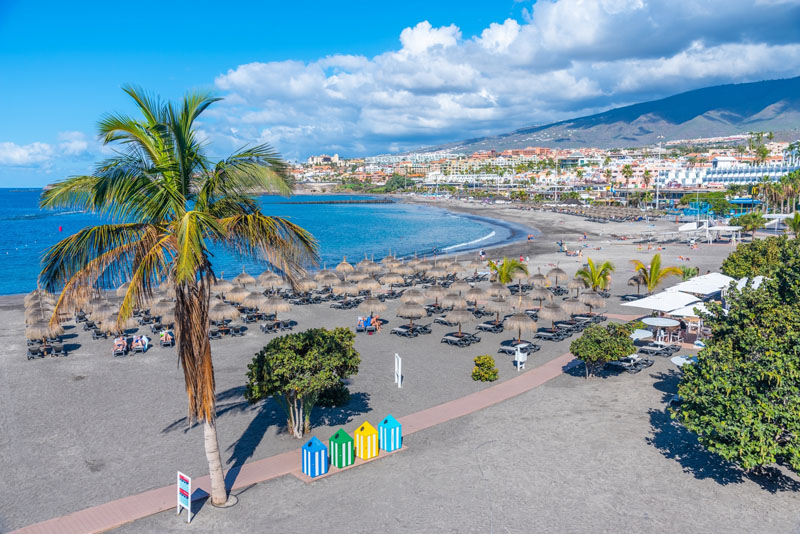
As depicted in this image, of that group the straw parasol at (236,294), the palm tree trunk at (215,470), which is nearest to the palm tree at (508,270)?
the straw parasol at (236,294)

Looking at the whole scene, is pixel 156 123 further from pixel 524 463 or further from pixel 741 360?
pixel 741 360

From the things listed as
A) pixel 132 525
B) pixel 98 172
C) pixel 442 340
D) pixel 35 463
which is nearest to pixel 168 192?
pixel 98 172

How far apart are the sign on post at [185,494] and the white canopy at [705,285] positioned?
2101 cm

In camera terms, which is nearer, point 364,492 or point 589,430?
point 364,492

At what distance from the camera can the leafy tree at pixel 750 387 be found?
9.12 meters

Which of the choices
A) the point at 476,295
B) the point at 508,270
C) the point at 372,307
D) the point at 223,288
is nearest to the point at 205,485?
the point at 372,307

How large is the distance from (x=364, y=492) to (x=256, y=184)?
6094 mm

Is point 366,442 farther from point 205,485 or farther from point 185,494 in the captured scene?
point 185,494

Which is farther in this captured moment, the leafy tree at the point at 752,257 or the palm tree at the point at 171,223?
the leafy tree at the point at 752,257

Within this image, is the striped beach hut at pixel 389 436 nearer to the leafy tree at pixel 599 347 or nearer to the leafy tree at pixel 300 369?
the leafy tree at pixel 300 369

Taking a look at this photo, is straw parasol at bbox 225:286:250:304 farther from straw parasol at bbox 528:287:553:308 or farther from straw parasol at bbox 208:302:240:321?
straw parasol at bbox 528:287:553:308

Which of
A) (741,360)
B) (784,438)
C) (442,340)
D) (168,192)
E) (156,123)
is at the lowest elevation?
(442,340)

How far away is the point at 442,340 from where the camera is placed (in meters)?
21.4

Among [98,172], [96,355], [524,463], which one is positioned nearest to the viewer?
[98,172]
